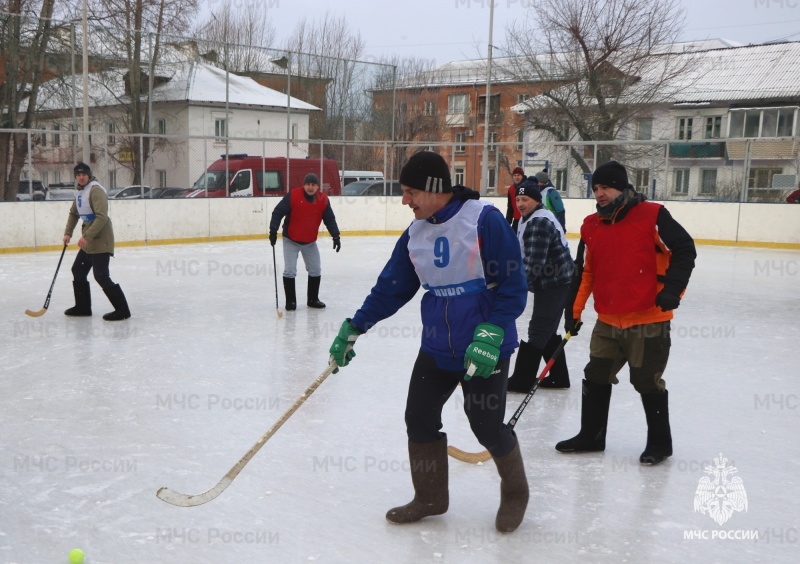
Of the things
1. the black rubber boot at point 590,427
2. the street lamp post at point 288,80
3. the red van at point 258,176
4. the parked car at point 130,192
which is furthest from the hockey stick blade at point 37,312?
the street lamp post at point 288,80

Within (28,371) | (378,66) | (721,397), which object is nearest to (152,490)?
(28,371)

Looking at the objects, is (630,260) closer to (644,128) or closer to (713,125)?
(644,128)

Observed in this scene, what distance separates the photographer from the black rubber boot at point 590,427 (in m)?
3.83

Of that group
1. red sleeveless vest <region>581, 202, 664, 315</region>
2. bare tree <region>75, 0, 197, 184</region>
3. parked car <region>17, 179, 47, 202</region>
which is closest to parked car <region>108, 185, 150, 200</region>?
parked car <region>17, 179, 47, 202</region>

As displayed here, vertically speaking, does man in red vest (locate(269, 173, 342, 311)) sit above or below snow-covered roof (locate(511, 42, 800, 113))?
below

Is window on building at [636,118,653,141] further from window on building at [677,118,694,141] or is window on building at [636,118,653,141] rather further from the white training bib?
the white training bib

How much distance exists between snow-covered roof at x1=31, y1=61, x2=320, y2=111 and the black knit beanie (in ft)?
54.7

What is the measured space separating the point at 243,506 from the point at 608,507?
1483 millimetres

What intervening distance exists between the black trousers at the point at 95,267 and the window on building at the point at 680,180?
12.2 meters

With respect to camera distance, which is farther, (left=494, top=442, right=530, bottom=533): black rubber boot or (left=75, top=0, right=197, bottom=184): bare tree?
(left=75, top=0, right=197, bottom=184): bare tree

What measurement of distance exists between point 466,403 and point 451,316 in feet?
1.06

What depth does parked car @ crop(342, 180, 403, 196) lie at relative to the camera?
17.5 meters

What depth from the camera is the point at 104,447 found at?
151 inches

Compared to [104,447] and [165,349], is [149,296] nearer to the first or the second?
[165,349]
